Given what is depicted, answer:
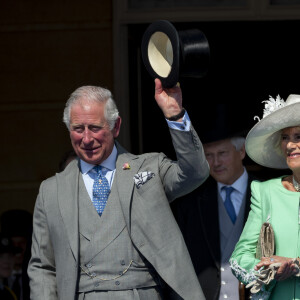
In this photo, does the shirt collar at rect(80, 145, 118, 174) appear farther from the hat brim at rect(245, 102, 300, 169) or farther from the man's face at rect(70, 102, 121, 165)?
the hat brim at rect(245, 102, 300, 169)

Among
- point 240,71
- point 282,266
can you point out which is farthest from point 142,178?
point 240,71

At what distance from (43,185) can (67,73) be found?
2.82 m

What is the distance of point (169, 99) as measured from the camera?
508 cm

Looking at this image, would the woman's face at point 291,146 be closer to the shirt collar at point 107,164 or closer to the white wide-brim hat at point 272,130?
the white wide-brim hat at point 272,130

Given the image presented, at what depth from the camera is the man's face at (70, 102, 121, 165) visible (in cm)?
530

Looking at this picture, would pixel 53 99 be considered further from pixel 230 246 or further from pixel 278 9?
pixel 230 246

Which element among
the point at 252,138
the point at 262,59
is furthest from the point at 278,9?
the point at 252,138

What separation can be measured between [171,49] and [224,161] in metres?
1.31

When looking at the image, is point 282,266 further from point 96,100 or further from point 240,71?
point 240,71

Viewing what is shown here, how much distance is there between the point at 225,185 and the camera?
6.24 meters

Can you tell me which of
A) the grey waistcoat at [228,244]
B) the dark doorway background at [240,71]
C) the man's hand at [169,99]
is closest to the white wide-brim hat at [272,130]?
the man's hand at [169,99]

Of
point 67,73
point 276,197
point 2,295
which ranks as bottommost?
point 2,295

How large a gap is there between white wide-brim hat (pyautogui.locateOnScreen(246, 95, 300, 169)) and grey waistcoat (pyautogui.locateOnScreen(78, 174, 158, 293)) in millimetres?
724

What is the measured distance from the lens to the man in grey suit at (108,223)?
523 centimetres
